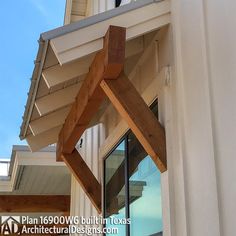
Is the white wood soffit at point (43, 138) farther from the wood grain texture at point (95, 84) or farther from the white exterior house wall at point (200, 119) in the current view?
the white exterior house wall at point (200, 119)

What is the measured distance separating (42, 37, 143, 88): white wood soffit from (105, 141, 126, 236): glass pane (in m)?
0.86

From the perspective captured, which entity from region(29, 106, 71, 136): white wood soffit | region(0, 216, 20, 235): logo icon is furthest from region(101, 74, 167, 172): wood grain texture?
region(0, 216, 20, 235): logo icon

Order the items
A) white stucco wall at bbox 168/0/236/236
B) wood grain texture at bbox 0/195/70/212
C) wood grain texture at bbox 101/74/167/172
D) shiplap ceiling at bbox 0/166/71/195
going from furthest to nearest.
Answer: wood grain texture at bbox 0/195/70/212 → shiplap ceiling at bbox 0/166/71/195 → wood grain texture at bbox 101/74/167/172 → white stucco wall at bbox 168/0/236/236

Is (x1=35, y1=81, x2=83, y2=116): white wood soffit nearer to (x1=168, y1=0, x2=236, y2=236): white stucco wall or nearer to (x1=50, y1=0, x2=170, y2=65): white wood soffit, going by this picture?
(x1=50, y1=0, x2=170, y2=65): white wood soffit

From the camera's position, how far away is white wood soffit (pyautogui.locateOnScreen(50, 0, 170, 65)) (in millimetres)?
2533

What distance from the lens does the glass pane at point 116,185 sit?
3.62 m

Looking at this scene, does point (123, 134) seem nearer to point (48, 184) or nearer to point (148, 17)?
point (148, 17)

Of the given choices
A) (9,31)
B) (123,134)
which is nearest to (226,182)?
(123,134)

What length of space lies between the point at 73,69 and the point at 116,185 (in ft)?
4.18

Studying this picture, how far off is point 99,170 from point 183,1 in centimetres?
249

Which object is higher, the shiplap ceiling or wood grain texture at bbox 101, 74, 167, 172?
the shiplap ceiling

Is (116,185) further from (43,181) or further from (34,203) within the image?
(34,203)

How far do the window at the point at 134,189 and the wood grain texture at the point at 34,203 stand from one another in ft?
13.7

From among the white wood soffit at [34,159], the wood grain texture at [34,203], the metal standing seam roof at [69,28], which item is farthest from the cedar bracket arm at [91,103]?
→ the wood grain texture at [34,203]
